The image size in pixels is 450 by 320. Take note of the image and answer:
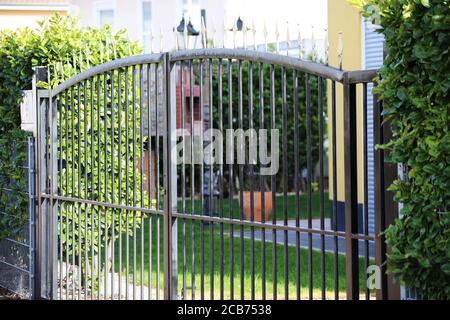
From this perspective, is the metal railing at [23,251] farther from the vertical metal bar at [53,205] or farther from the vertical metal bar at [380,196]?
the vertical metal bar at [380,196]

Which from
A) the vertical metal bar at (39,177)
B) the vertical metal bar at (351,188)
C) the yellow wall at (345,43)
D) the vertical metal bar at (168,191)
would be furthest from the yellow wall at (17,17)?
the vertical metal bar at (351,188)

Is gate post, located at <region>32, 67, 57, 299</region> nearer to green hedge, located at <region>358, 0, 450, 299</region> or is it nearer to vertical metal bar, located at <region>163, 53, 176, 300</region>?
vertical metal bar, located at <region>163, 53, 176, 300</region>

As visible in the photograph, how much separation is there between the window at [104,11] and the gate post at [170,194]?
2035 centimetres

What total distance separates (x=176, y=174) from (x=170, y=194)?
0.15m

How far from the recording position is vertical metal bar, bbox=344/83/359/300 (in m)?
4.97

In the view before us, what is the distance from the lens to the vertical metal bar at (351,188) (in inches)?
196

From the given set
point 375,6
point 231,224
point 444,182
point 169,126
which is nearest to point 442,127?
point 444,182

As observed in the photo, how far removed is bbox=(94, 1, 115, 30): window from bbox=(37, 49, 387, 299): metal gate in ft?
57.4

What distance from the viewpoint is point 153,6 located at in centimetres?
2550

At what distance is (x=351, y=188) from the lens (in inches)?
196

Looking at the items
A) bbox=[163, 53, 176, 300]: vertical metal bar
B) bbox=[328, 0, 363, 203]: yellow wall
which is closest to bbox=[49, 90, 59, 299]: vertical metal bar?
bbox=[163, 53, 176, 300]: vertical metal bar

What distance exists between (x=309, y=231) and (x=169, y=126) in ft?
5.26
